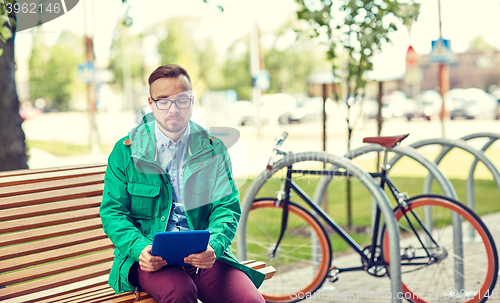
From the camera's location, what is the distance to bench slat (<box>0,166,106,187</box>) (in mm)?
3199

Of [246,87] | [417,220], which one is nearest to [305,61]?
[246,87]

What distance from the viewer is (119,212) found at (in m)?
2.46

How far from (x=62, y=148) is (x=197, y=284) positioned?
19.4 metres

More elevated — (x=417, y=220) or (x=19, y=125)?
(x=19, y=125)

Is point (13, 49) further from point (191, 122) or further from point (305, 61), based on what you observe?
point (305, 61)

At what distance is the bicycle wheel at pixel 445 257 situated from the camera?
3318mm

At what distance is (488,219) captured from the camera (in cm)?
664

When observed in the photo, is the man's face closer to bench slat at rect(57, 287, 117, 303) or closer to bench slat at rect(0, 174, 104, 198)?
bench slat at rect(57, 287, 117, 303)

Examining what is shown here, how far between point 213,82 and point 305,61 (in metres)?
10.1

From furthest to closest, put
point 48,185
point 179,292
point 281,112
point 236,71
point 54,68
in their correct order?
point 54,68
point 236,71
point 281,112
point 48,185
point 179,292

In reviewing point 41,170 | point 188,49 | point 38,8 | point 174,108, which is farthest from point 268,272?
point 188,49

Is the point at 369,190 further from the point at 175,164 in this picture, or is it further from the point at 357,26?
the point at 357,26

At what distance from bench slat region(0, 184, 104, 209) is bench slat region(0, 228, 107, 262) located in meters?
0.24

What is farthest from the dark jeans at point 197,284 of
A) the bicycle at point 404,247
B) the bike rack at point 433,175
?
the bike rack at point 433,175
